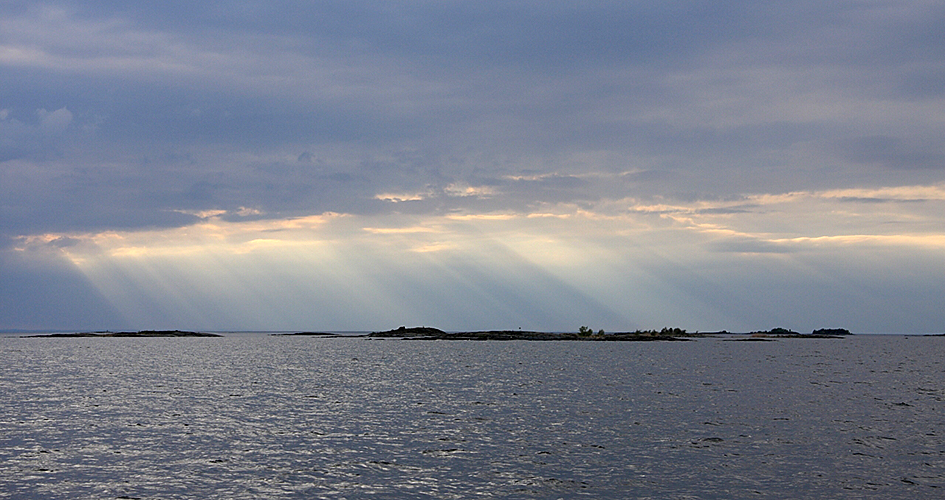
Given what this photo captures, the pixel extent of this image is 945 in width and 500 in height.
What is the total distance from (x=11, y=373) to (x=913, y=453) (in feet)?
349

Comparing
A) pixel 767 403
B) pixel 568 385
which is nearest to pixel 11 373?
pixel 568 385

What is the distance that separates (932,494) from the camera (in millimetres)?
27219

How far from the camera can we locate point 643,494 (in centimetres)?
2730

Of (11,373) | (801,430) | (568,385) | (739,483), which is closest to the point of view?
(739,483)

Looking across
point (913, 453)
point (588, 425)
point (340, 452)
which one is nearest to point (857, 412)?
point (913, 453)

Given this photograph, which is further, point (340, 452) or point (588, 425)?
point (588, 425)

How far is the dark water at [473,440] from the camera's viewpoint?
94.7 ft

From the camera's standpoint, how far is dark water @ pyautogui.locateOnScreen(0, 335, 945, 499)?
28.9 metres

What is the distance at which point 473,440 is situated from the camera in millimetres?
39938

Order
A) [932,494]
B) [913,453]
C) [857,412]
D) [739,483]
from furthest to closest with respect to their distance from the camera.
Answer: [857,412] → [913,453] → [739,483] → [932,494]

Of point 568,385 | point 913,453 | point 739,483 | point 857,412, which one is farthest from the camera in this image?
point 568,385

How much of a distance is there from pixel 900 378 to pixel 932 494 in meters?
72.7

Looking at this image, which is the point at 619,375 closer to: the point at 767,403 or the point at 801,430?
the point at 767,403

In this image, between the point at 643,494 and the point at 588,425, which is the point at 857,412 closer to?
the point at 588,425
